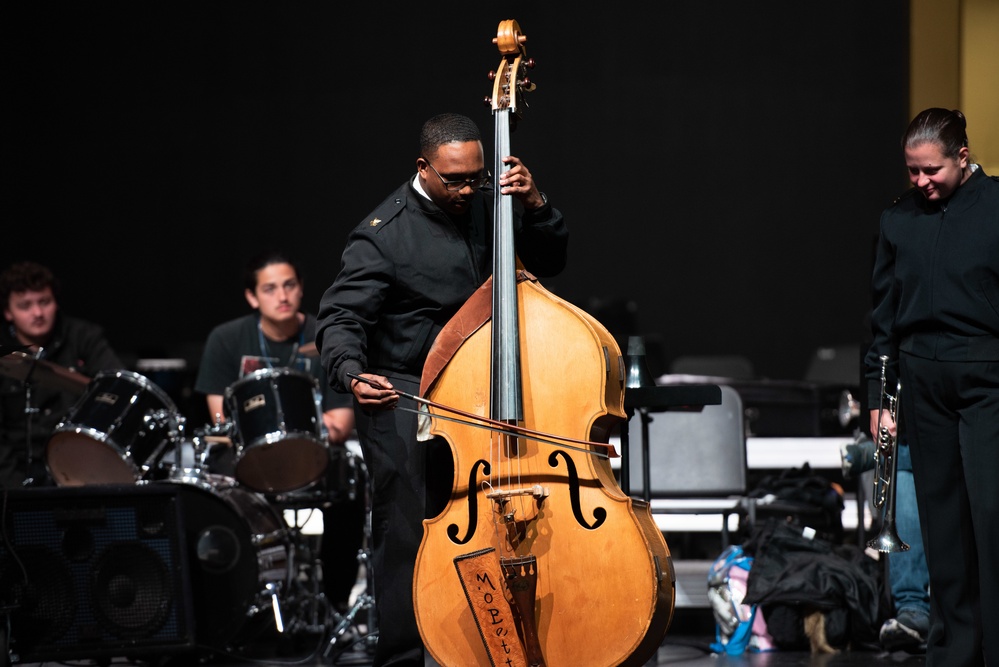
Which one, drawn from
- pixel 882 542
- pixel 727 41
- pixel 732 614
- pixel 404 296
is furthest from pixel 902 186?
pixel 404 296

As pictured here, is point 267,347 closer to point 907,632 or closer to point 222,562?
point 222,562

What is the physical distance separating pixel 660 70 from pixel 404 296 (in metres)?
5.64

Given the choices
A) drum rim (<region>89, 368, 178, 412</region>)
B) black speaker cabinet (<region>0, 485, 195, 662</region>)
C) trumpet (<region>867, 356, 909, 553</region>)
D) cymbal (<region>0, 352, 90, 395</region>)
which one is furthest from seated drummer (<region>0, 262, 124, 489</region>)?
trumpet (<region>867, 356, 909, 553</region>)

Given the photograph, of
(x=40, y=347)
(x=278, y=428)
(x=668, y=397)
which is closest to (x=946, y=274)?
(x=668, y=397)

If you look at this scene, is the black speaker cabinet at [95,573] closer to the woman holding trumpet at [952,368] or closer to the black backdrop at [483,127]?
the woman holding trumpet at [952,368]

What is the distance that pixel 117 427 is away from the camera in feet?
13.4

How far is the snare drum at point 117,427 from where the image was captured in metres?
4.09

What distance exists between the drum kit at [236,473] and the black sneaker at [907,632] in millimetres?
1674

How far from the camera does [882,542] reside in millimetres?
3141

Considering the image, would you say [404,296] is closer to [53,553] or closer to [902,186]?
[53,553]

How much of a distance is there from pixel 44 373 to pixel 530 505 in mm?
2638

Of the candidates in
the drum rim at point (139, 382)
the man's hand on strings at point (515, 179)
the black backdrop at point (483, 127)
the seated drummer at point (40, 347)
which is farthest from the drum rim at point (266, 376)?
the black backdrop at point (483, 127)

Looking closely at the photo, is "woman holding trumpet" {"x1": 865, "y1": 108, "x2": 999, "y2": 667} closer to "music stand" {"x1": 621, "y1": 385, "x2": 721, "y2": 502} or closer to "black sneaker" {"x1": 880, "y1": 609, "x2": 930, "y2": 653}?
"music stand" {"x1": 621, "y1": 385, "x2": 721, "y2": 502}

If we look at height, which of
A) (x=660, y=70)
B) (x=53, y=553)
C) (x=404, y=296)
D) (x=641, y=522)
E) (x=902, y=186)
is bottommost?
(x=53, y=553)
